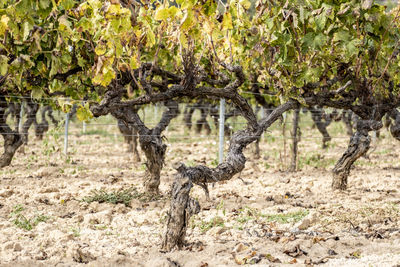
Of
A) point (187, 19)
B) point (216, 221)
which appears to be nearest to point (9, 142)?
point (216, 221)

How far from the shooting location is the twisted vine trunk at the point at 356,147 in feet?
22.3

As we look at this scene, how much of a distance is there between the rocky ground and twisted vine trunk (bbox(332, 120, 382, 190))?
327 millimetres

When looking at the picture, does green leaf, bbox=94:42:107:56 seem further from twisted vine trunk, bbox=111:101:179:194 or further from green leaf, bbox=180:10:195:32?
twisted vine trunk, bbox=111:101:179:194

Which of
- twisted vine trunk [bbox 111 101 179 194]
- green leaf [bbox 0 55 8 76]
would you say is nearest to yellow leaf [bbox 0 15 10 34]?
green leaf [bbox 0 55 8 76]

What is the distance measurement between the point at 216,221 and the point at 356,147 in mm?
2802

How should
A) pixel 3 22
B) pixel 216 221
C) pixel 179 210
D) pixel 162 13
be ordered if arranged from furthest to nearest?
pixel 216 221 → pixel 179 210 → pixel 3 22 → pixel 162 13

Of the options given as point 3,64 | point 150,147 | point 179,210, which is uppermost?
point 3,64

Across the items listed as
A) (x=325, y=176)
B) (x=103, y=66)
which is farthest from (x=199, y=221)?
(x=325, y=176)

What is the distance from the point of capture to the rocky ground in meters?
3.99

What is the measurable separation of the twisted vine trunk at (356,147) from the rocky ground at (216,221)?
327 mm

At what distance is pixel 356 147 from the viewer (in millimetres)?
6895

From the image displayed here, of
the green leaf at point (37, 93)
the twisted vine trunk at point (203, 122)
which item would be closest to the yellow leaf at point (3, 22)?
the green leaf at point (37, 93)

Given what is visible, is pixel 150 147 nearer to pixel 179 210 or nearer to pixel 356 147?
pixel 179 210

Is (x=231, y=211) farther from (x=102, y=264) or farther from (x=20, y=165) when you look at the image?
(x=20, y=165)
